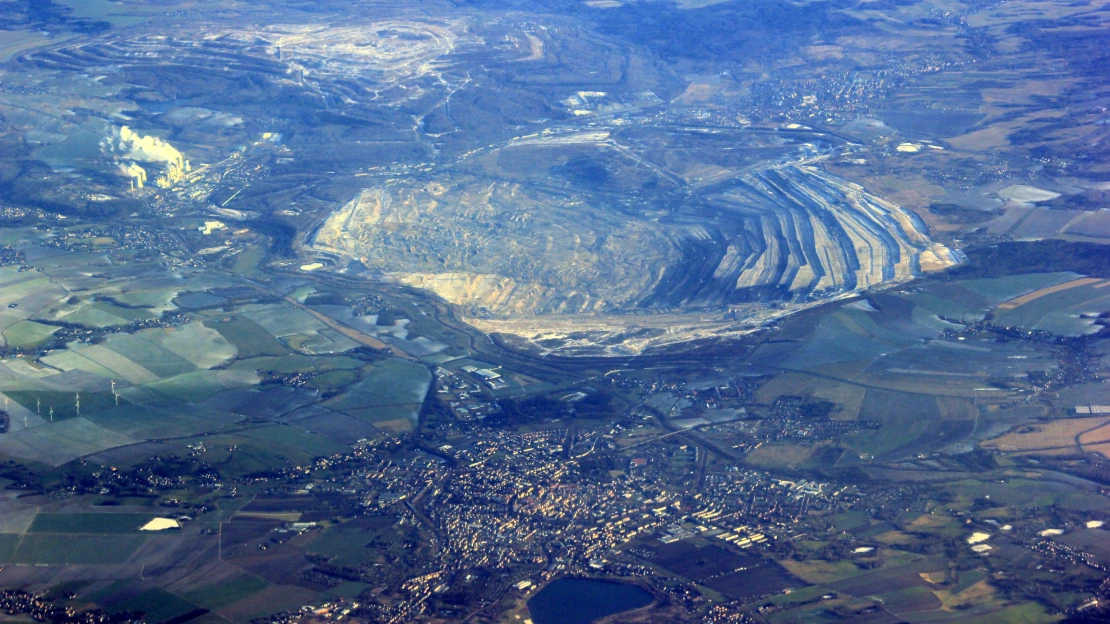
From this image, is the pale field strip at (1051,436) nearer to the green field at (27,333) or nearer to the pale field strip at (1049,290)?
the pale field strip at (1049,290)

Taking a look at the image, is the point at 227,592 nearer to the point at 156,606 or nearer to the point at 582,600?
the point at 156,606

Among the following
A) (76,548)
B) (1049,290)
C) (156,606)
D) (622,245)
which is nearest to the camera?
(156,606)

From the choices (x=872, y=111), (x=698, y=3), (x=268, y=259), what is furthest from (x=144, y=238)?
(x=698, y=3)

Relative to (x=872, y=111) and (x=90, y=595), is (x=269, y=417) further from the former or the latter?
(x=872, y=111)

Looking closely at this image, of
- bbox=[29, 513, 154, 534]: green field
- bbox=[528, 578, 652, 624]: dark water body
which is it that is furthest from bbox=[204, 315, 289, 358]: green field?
bbox=[528, 578, 652, 624]: dark water body

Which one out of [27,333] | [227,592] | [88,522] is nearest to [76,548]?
[88,522]

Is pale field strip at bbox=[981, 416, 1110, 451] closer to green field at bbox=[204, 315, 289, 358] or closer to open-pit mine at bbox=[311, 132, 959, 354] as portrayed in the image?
open-pit mine at bbox=[311, 132, 959, 354]
